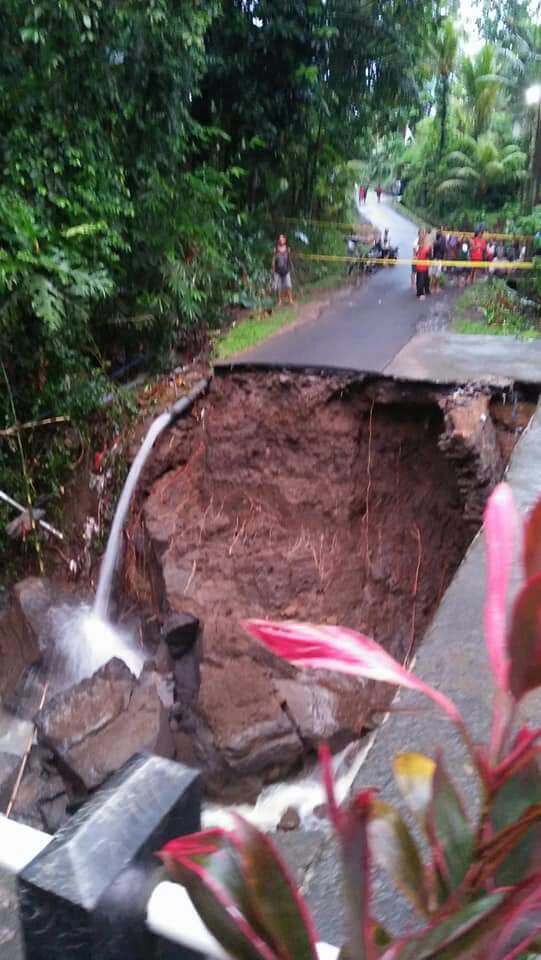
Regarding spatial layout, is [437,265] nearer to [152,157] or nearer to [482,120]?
[152,157]

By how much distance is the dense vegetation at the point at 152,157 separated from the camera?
6809 millimetres

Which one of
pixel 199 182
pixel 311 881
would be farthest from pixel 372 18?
pixel 311 881

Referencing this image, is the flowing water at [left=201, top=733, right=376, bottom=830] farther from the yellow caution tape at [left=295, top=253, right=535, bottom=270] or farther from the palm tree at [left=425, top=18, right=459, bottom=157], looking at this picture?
the palm tree at [left=425, top=18, right=459, bottom=157]

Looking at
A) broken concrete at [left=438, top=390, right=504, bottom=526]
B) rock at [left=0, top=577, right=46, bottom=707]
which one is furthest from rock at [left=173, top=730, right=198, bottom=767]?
broken concrete at [left=438, top=390, right=504, bottom=526]

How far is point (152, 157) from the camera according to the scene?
27.4 feet

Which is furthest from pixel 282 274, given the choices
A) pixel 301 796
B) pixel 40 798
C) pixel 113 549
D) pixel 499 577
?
pixel 499 577

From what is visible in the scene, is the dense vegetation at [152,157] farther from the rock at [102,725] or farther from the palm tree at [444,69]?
the palm tree at [444,69]

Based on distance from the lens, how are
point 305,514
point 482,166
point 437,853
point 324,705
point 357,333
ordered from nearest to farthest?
point 437,853 → point 324,705 → point 305,514 → point 357,333 → point 482,166

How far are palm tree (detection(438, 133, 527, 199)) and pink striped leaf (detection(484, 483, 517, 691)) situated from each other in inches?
872

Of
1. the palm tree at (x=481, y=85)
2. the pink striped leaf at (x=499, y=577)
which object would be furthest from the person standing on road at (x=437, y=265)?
the pink striped leaf at (x=499, y=577)

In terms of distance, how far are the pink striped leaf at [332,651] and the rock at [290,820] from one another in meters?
4.71

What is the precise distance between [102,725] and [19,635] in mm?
1954

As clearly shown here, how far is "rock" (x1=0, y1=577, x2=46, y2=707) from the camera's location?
686 centimetres

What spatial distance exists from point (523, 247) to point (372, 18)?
4.92m
